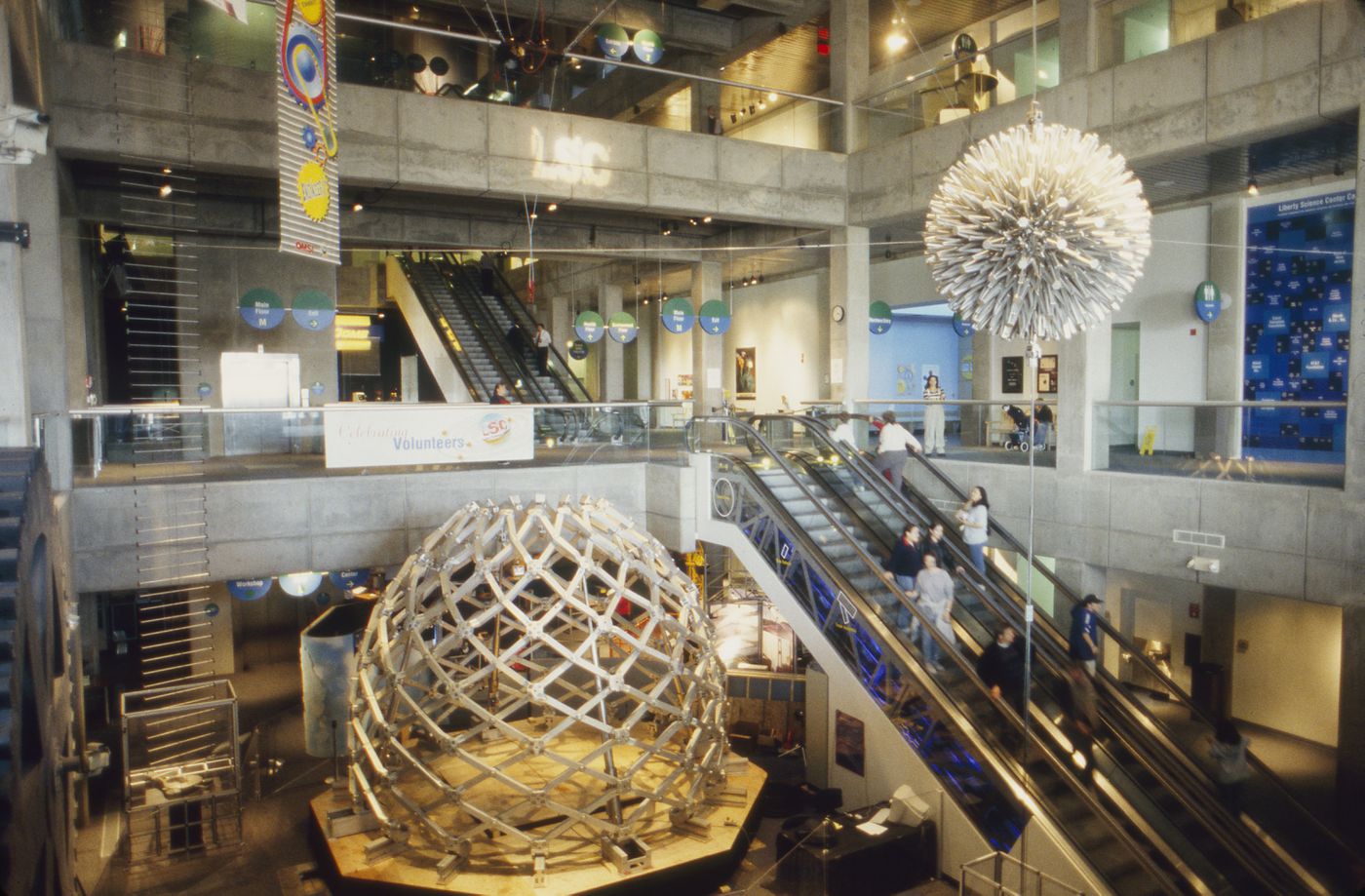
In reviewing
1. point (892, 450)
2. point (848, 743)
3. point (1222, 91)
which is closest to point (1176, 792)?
point (848, 743)

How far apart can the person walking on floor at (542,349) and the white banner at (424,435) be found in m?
6.79

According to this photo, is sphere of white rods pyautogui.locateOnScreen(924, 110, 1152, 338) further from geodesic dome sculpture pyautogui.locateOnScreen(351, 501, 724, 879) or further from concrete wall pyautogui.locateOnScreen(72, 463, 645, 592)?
concrete wall pyautogui.locateOnScreen(72, 463, 645, 592)

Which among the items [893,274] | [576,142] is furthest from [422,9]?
[893,274]

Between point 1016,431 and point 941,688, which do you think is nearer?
point 941,688

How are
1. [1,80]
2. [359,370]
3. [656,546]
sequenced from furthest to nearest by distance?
[359,370] → [656,546] → [1,80]

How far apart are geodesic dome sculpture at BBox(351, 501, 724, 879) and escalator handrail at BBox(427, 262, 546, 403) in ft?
32.9

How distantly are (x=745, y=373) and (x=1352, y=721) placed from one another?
1687cm

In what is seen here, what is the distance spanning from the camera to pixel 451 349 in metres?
19.5

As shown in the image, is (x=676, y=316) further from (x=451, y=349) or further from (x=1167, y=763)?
(x=1167, y=763)

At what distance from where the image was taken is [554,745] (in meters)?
10.0

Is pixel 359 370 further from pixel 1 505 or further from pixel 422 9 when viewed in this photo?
pixel 1 505

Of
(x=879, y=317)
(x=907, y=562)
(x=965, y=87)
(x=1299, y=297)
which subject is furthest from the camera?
(x=879, y=317)

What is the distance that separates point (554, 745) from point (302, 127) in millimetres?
6612

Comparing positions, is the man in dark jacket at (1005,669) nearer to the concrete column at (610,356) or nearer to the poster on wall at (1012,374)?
the poster on wall at (1012,374)
